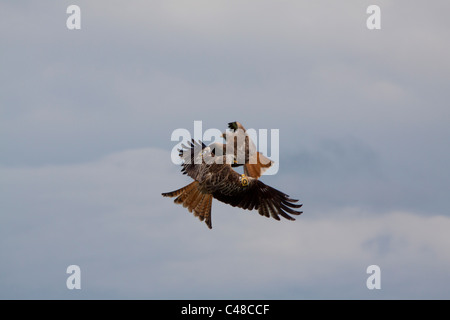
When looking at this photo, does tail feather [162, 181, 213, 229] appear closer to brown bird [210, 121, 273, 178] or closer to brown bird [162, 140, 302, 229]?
brown bird [162, 140, 302, 229]

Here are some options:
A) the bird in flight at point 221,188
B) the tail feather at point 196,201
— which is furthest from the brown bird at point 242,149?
the tail feather at point 196,201

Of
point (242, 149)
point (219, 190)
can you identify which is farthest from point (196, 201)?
point (242, 149)

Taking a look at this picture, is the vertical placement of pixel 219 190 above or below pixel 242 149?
below

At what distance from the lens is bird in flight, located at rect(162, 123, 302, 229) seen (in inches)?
1419

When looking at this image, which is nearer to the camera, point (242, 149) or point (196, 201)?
point (242, 149)

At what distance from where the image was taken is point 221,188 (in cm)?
3628

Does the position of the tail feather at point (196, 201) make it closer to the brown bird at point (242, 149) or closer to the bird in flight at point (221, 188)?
the bird in flight at point (221, 188)

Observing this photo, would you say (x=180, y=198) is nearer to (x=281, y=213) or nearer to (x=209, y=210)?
→ (x=209, y=210)

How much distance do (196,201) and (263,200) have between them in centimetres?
236

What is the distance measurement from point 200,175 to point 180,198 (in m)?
1.32

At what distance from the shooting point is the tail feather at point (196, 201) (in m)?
37.0

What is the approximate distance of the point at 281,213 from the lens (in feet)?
120

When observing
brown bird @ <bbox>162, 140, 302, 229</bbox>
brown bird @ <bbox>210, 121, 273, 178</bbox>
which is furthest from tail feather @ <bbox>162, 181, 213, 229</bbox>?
brown bird @ <bbox>210, 121, 273, 178</bbox>

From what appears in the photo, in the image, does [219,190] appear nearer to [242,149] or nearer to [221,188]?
[221,188]
